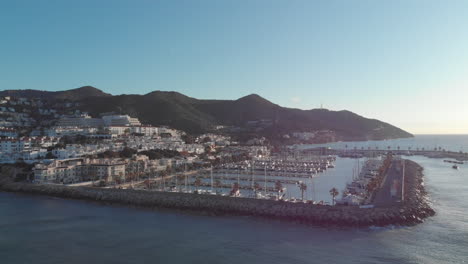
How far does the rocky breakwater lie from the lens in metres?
15.6

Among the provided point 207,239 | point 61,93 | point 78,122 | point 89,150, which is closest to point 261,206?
point 207,239

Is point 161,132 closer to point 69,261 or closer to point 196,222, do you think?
point 196,222

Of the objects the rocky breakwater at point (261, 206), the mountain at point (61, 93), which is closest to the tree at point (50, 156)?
the rocky breakwater at point (261, 206)

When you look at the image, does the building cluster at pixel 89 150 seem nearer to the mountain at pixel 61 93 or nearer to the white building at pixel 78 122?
the white building at pixel 78 122

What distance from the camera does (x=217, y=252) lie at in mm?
12375

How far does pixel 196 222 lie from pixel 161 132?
A: 4226 cm

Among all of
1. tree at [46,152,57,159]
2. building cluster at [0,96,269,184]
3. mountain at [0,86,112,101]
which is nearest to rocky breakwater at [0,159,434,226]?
building cluster at [0,96,269,184]

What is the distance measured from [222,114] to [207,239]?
8469 centimetres

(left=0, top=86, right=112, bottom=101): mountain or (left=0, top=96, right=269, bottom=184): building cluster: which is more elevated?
(left=0, top=86, right=112, bottom=101): mountain

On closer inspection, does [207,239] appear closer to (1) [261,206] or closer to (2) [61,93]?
(1) [261,206]

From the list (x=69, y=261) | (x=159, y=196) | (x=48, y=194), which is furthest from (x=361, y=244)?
(x=48, y=194)

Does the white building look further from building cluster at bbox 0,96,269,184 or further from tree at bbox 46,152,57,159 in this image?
tree at bbox 46,152,57,159

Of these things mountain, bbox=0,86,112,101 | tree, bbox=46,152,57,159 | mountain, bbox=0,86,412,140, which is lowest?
tree, bbox=46,152,57,159

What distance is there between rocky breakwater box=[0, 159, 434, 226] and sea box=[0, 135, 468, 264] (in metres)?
0.66
